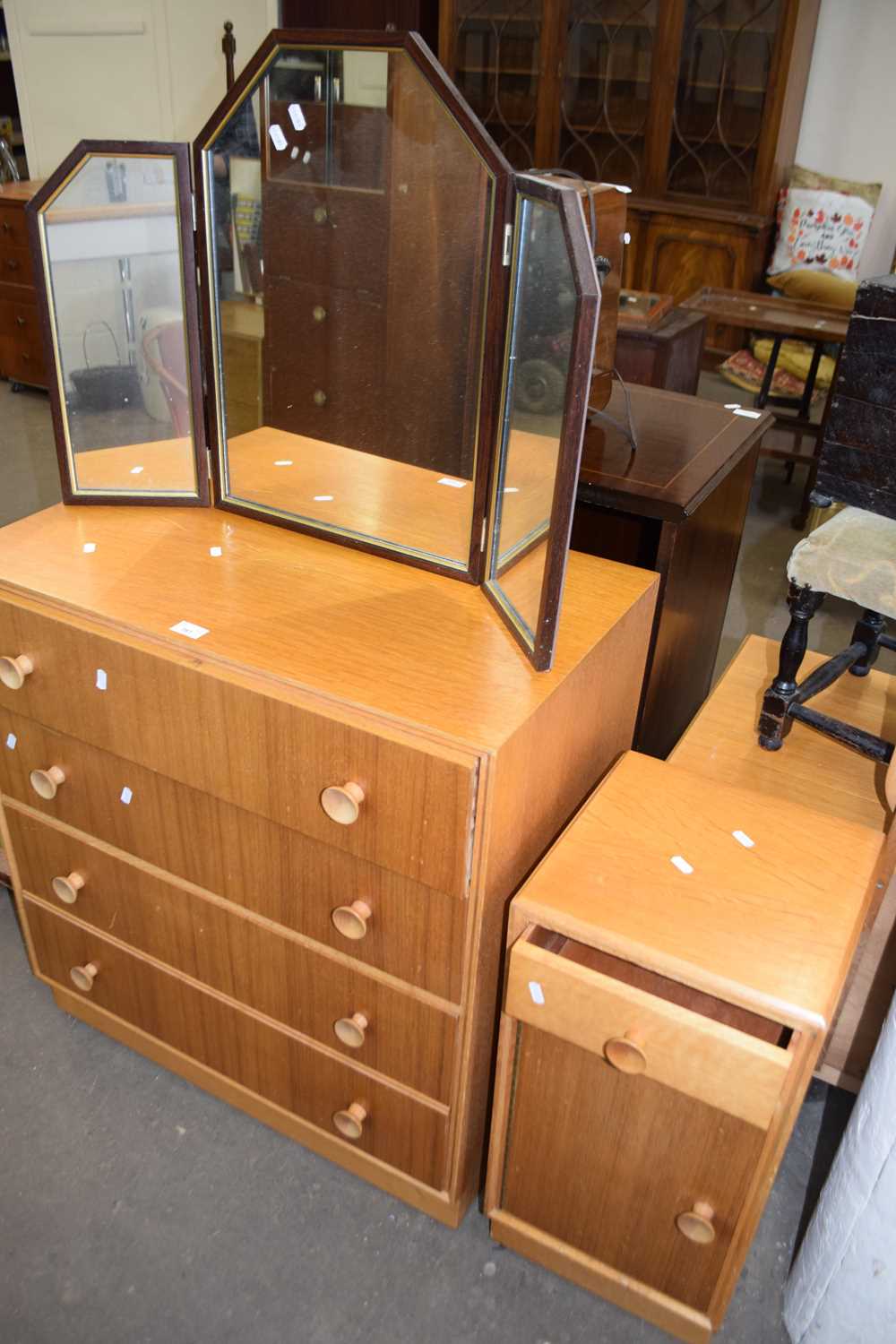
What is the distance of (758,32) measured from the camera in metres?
4.30

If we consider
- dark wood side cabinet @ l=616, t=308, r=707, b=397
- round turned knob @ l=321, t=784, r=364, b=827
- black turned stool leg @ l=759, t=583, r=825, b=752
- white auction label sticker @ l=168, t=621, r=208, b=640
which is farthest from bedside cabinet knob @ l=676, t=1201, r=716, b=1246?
dark wood side cabinet @ l=616, t=308, r=707, b=397

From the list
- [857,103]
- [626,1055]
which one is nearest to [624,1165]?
[626,1055]

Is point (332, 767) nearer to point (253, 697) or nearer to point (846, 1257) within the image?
point (253, 697)

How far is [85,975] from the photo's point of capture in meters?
1.68

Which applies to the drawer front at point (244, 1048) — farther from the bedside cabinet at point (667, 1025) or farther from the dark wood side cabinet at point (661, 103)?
the dark wood side cabinet at point (661, 103)

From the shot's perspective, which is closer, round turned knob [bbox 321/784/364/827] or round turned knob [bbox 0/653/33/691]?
round turned knob [bbox 321/784/364/827]

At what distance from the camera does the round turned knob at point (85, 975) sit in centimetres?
167

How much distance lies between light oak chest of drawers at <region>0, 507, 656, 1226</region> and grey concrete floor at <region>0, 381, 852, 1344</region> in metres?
0.07

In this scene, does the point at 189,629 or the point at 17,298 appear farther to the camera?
the point at 17,298

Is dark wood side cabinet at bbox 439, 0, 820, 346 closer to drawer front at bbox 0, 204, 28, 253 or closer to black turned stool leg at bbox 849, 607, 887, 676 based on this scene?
drawer front at bbox 0, 204, 28, 253

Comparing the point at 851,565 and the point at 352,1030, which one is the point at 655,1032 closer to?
the point at 352,1030

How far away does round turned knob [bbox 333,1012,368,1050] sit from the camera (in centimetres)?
138

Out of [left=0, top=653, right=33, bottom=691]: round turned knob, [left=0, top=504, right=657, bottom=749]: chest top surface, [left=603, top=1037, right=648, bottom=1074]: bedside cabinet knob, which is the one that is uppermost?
[left=0, top=504, right=657, bottom=749]: chest top surface

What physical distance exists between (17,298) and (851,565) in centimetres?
393
